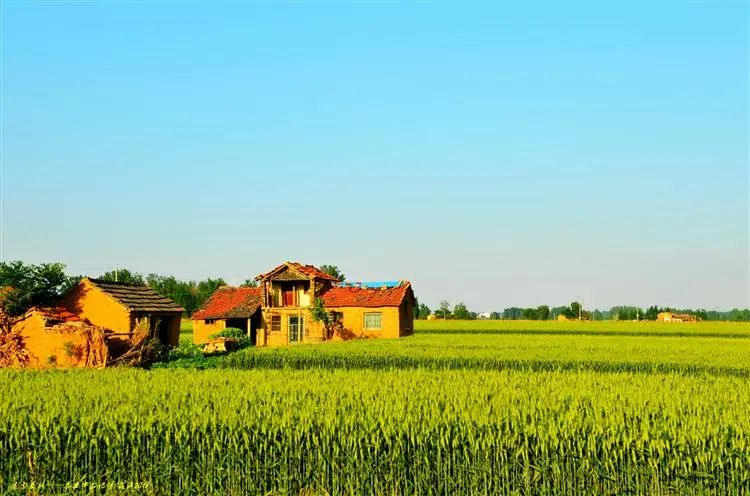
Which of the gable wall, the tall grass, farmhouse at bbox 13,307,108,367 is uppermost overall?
the gable wall

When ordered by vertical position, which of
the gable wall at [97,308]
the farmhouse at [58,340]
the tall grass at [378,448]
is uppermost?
the gable wall at [97,308]

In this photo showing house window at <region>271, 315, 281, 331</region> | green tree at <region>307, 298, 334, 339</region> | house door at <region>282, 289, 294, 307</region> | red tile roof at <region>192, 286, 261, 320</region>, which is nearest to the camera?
green tree at <region>307, 298, 334, 339</region>

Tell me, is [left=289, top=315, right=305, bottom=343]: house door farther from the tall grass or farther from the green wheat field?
the tall grass

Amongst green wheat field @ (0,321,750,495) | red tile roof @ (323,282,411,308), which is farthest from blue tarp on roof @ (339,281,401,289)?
green wheat field @ (0,321,750,495)

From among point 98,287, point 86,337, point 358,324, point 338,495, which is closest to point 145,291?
point 98,287

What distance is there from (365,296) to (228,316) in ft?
36.7

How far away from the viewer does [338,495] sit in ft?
38.5

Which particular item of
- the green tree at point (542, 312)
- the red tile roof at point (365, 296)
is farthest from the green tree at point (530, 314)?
the red tile roof at point (365, 296)

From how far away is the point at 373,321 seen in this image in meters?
56.6

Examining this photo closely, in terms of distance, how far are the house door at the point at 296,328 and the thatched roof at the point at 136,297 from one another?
13939mm

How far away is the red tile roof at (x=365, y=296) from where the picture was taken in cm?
5659

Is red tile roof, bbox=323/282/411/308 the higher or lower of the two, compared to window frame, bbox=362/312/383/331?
higher

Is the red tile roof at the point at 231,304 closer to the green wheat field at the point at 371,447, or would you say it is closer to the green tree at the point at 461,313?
the green wheat field at the point at 371,447

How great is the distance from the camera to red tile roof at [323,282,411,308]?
56594 millimetres
